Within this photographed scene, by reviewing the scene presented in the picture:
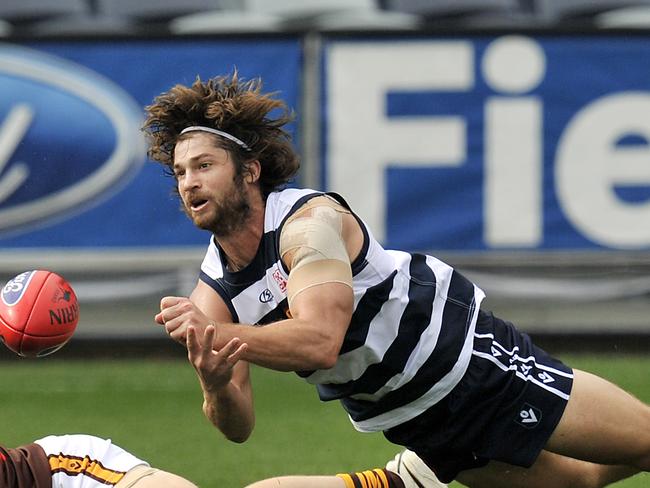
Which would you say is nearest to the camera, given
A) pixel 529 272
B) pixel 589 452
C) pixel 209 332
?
pixel 209 332

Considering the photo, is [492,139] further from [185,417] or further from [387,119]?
[185,417]

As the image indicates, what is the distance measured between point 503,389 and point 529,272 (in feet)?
21.0

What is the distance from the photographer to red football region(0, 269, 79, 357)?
527 centimetres

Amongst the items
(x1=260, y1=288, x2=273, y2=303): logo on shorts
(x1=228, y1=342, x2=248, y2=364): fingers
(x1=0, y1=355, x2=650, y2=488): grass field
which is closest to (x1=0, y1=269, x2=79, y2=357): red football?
(x1=260, y1=288, x2=273, y2=303): logo on shorts

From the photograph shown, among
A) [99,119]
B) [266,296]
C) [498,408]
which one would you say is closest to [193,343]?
[266,296]

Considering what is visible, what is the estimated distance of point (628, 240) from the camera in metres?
11.8

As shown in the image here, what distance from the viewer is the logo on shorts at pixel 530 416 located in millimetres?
5414

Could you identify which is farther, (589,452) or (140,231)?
(140,231)

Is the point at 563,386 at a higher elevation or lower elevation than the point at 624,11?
lower

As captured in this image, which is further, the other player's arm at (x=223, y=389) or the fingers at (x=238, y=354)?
the other player's arm at (x=223, y=389)

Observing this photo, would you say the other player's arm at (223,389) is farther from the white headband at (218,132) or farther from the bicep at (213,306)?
the white headband at (218,132)

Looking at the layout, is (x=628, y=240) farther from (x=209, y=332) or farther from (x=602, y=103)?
(x=209, y=332)

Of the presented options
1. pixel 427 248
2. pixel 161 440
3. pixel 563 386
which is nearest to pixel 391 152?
pixel 427 248

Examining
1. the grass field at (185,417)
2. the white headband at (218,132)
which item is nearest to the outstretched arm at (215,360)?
the white headband at (218,132)
